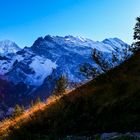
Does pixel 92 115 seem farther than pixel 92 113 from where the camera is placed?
No

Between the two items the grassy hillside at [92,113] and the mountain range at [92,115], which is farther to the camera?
the grassy hillside at [92,113]

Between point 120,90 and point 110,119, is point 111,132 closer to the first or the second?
point 110,119

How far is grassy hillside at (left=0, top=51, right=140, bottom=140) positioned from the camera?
11609 millimetres

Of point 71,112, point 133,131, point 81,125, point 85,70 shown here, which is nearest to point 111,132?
point 133,131

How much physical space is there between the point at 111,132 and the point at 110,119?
104 centimetres

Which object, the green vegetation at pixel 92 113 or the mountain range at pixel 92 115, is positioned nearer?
the mountain range at pixel 92 115

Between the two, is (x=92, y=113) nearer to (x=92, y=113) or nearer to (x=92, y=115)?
(x=92, y=113)

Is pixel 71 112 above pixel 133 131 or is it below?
above

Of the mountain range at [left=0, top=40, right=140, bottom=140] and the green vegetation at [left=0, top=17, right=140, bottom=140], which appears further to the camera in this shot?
the green vegetation at [left=0, top=17, right=140, bottom=140]

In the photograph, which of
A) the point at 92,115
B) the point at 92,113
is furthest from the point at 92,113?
the point at 92,115

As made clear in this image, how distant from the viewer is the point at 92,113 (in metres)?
12.8

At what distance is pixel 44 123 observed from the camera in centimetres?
1338

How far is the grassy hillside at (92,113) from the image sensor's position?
11609 millimetres

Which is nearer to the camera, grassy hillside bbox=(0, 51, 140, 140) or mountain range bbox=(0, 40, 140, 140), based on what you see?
mountain range bbox=(0, 40, 140, 140)
